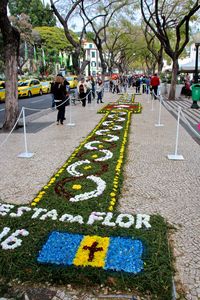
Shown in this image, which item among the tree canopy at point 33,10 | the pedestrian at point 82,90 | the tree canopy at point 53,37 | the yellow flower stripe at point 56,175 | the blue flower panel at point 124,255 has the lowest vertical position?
the blue flower panel at point 124,255

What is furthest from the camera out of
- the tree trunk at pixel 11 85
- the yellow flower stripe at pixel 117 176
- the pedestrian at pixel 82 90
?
the pedestrian at pixel 82 90

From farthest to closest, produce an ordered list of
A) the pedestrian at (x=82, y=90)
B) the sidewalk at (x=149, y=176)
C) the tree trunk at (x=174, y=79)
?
1. the tree trunk at (x=174, y=79)
2. the pedestrian at (x=82, y=90)
3. the sidewalk at (x=149, y=176)

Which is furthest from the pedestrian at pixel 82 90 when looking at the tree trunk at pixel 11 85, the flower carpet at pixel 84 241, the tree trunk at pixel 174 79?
the flower carpet at pixel 84 241

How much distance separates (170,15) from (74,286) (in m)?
26.0

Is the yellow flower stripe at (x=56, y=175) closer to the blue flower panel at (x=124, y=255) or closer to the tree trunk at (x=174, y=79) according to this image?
the blue flower panel at (x=124, y=255)

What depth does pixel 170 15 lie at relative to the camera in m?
24.5

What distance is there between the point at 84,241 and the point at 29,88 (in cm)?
2613

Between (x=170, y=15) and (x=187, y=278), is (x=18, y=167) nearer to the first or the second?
(x=187, y=278)

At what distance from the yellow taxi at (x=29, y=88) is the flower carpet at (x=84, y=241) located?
23218mm

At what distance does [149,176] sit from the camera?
222 inches

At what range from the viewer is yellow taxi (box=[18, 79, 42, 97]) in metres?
26.9

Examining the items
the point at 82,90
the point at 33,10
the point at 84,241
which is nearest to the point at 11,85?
the point at 84,241

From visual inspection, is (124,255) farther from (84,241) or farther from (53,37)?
(53,37)

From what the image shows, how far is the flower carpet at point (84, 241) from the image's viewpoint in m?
2.87
